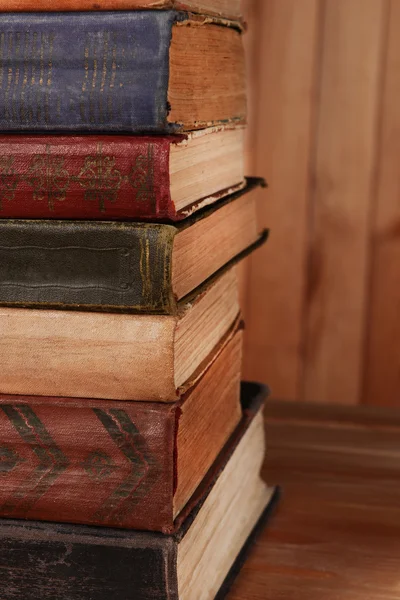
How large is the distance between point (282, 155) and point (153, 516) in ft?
2.72

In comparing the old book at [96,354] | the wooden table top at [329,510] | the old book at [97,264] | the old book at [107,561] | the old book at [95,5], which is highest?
the old book at [95,5]

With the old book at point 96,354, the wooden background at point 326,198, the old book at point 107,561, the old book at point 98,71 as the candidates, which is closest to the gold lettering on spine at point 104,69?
the old book at point 98,71

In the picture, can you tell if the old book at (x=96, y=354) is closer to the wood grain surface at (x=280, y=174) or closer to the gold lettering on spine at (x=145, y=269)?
the gold lettering on spine at (x=145, y=269)

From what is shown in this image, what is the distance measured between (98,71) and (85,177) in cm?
7

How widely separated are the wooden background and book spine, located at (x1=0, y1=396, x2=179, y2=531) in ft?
2.62

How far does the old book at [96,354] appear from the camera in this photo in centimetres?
58

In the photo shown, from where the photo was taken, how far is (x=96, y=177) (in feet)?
1.89

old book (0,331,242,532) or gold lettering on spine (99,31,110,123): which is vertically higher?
gold lettering on spine (99,31,110,123)

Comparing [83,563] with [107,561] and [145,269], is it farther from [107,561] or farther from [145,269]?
[145,269]

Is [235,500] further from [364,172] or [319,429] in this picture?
[364,172]

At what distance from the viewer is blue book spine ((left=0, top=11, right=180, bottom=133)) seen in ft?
1.86

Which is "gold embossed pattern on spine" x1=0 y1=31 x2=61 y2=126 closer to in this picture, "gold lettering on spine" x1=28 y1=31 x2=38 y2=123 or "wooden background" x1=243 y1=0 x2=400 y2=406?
"gold lettering on spine" x1=28 y1=31 x2=38 y2=123

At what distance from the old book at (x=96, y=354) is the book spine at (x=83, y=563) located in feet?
0.30

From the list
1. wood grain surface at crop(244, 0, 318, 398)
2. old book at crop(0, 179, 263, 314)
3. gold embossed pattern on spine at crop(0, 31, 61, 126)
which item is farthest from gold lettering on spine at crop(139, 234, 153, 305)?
wood grain surface at crop(244, 0, 318, 398)
